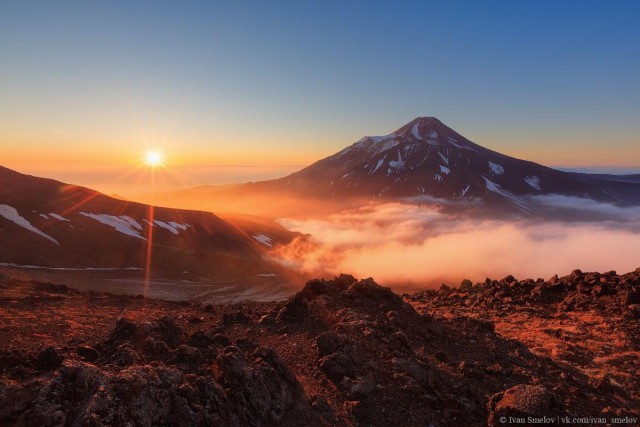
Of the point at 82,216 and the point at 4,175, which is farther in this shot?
the point at 4,175

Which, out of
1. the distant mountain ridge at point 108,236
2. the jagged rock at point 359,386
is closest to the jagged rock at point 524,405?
the jagged rock at point 359,386

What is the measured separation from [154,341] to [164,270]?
46.1 metres

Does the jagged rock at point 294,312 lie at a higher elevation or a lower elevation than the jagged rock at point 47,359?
lower

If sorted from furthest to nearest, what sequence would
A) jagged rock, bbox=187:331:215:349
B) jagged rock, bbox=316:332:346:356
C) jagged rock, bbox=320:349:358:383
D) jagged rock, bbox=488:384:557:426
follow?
jagged rock, bbox=316:332:346:356
jagged rock, bbox=187:331:215:349
jagged rock, bbox=320:349:358:383
jagged rock, bbox=488:384:557:426

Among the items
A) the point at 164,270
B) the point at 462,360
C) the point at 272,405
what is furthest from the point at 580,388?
the point at 164,270

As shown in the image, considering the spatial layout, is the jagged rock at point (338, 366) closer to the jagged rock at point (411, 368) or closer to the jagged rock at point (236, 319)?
the jagged rock at point (411, 368)

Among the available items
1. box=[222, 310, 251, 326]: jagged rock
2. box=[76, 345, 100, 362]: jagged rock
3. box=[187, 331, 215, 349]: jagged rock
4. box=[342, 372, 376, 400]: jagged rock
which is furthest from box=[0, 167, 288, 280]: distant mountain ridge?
box=[342, 372, 376, 400]: jagged rock

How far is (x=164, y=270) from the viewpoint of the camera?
50.8 metres

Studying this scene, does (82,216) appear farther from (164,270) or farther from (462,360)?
(462,360)

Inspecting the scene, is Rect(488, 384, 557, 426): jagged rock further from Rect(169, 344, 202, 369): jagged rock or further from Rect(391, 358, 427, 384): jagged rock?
Rect(169, 344, 202, 369): jagged rock

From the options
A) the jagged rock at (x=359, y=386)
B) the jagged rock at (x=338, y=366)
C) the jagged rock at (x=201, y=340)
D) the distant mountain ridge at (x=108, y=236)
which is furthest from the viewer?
the distant mountain ridge at (x=108, y=236)

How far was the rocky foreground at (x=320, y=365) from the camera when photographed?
20.2 ft

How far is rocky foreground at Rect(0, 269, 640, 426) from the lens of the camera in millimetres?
6156

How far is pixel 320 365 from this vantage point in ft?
30.1
